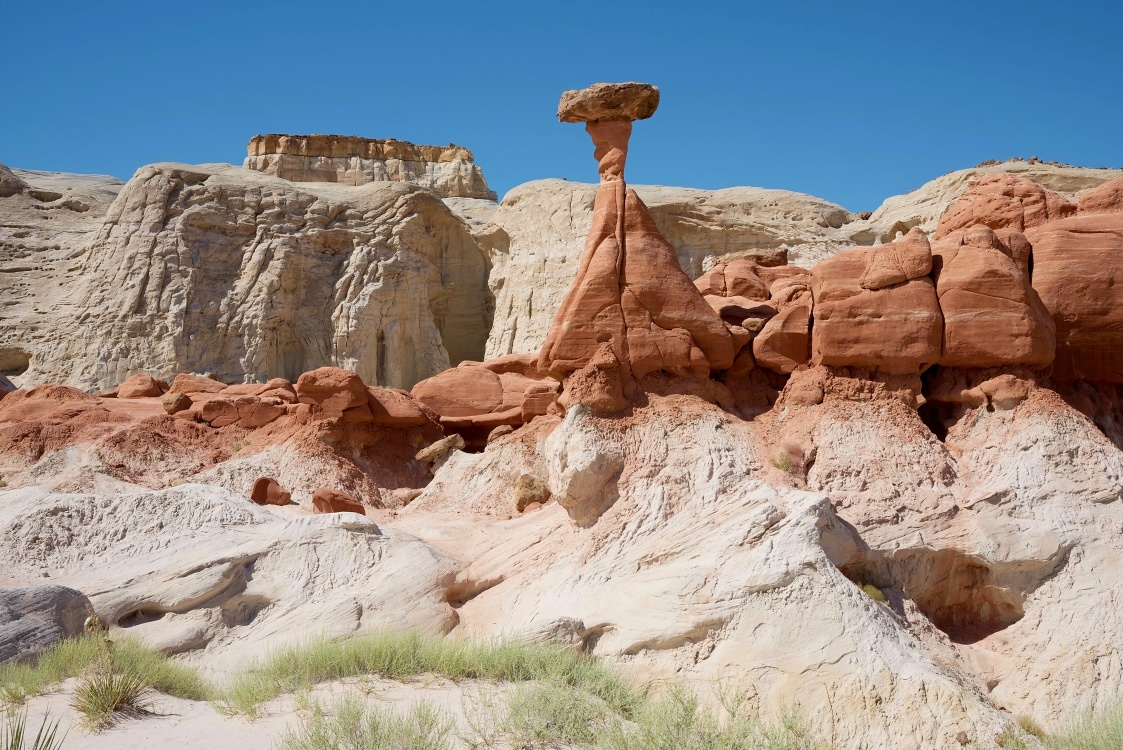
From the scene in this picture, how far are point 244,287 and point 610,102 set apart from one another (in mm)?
21589

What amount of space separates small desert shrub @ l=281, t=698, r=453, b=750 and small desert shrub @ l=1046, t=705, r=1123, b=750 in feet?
17.4

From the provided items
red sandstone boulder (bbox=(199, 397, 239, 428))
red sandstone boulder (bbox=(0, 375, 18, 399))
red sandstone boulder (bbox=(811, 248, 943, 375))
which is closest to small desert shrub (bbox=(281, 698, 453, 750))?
red sandstone boulder (bbox=(811, 248, 943, 375))

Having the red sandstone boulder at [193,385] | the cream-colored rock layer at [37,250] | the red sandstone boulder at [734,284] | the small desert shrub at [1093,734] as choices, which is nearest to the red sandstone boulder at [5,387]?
the red sandstone boulder at [193,385]

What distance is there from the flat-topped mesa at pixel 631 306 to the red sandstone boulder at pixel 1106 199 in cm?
593

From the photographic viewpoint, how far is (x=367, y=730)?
7434mm

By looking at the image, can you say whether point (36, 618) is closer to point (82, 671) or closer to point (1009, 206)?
point (82, 671)

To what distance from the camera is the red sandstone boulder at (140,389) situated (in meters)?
22.9

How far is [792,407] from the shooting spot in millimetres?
13336

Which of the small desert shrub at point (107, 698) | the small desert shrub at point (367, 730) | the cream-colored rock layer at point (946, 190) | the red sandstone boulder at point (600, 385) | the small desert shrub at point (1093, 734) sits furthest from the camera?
the cream-colored rock layer at point (946, 190)

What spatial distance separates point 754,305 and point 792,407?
90.8 inches

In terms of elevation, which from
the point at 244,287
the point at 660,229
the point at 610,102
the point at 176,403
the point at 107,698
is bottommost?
the point at 107,698

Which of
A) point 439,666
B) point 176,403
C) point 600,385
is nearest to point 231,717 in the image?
point 439,666

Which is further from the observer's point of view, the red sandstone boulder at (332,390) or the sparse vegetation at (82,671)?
the red sandstone boulder at (332,390)

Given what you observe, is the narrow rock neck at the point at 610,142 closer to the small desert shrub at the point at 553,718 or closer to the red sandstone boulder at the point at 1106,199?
the red sandstone boulder at the point at 1106,199
